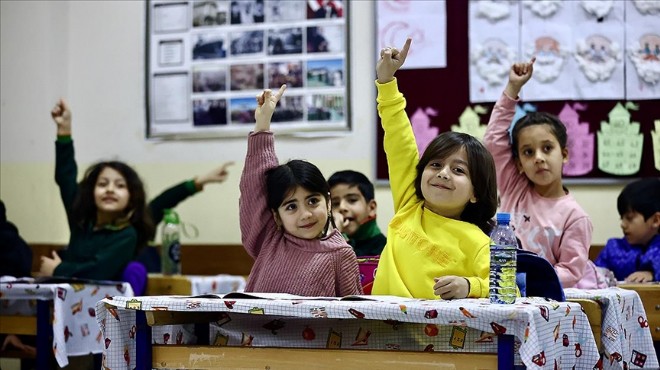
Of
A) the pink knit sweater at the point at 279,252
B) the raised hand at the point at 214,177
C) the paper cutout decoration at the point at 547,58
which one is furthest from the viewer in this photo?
the raised hand at the point at 214,177

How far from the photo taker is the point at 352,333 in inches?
92.4

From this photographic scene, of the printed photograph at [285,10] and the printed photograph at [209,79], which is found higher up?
the printed photograph at [285,10]

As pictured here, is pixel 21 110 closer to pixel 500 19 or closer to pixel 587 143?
pixel 500 19

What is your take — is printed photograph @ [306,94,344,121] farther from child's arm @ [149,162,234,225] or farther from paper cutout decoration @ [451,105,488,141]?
paper cutout decoration @ [451,105,488,141]

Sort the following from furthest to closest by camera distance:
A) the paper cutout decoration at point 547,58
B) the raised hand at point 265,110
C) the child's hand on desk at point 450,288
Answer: the paper cutout decoration at point 547,58 < the raised hand at point 265,110 < the child's hand on desk at point 450,288

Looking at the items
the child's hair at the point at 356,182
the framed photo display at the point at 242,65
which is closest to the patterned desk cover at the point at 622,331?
the child's hair at the point at 356,182

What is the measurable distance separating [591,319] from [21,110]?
3.50 metres

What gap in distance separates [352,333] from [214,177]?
2643 mm

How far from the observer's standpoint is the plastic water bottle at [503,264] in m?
2.08

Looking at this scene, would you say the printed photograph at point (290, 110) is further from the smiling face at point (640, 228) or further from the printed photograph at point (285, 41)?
the smiling face at point (640, 228)

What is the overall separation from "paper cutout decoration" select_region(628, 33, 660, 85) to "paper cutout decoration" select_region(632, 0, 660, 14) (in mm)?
107

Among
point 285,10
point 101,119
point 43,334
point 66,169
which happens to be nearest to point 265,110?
point 43,334

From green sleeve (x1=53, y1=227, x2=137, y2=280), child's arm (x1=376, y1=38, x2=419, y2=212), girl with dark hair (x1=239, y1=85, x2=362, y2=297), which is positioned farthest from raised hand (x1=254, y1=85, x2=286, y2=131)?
green sleeve (x1=53, y1=227, x2=137, y2=280)

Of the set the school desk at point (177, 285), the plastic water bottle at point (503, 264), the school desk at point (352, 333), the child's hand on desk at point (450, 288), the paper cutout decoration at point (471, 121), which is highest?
the paper cutout decoration at point (471, 121)
